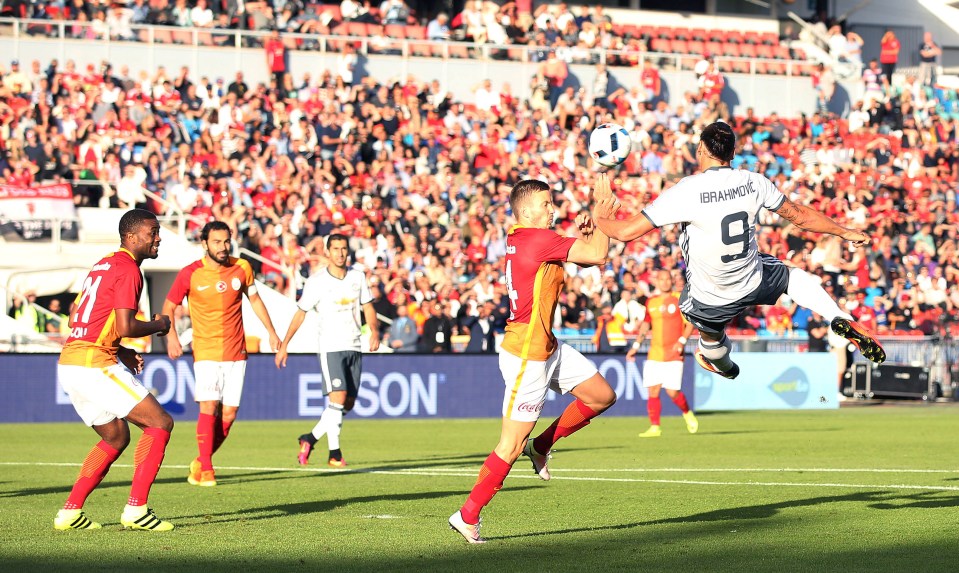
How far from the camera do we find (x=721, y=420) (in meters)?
24.1

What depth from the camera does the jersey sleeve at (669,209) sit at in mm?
9510

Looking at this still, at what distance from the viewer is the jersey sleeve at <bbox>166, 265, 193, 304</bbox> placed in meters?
13.6

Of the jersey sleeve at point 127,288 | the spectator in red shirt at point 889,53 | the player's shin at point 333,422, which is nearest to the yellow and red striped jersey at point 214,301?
the player's shin at point 333,422

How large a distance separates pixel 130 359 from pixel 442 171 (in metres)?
21.0

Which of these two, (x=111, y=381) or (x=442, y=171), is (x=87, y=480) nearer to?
(x=111, y=381)

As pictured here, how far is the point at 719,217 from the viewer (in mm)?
9938

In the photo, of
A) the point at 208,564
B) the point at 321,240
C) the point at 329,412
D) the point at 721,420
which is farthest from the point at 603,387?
the point at 321,240

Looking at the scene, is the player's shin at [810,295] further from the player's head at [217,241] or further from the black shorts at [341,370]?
the black shorts at [341,370]

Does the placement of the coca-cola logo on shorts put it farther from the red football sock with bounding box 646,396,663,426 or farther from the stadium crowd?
the stadium crowd

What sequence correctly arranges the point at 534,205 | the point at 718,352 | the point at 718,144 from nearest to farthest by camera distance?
the point at 534,205 → the point at 718,144 → the point at 718,352

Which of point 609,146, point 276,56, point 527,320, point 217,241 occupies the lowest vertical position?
point 527,320

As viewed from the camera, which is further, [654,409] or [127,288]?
[654,409]

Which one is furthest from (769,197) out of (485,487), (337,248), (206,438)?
(337,248)

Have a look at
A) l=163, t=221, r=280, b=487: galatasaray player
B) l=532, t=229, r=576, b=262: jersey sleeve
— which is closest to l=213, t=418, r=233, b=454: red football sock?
l=163, t=221, r=280, b=487: galatasaray player
